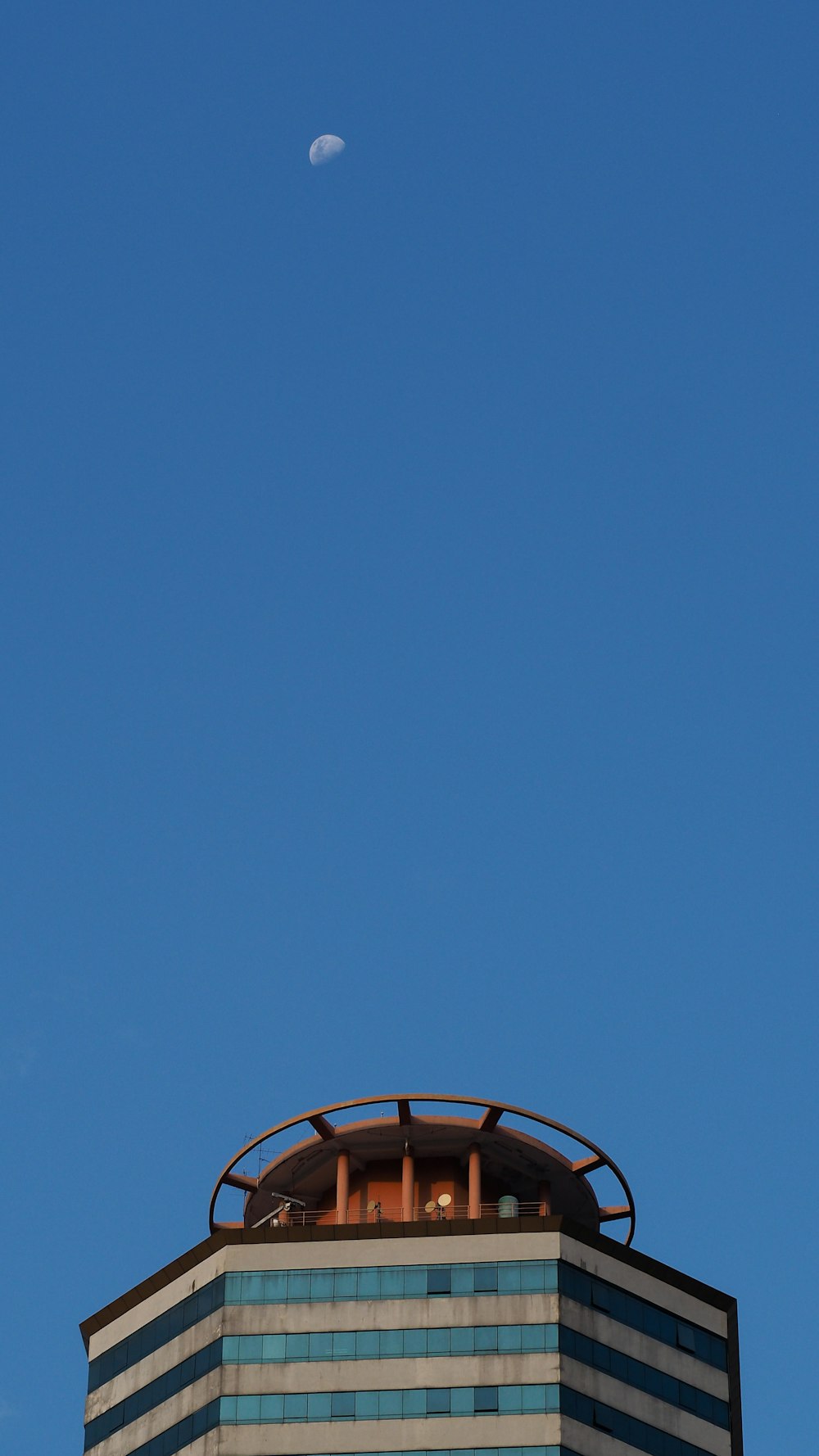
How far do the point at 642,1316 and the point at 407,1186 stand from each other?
41.5 ft

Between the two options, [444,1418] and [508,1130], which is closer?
[444,1418]

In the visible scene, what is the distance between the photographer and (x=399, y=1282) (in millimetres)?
140625

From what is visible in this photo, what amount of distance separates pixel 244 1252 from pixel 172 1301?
14.7 feet

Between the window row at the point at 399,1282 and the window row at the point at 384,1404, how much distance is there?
14.5 feet

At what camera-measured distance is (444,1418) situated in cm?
13725

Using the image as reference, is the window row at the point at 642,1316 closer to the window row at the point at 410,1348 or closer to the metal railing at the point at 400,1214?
the window row at the point at 410,1348

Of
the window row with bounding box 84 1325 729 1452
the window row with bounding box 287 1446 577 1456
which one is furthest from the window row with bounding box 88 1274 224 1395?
the window row with bounding box 287 1446 577 1456

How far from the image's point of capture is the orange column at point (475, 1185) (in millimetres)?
145625

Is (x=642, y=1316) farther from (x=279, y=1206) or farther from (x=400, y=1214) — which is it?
(x=279, y=1206)

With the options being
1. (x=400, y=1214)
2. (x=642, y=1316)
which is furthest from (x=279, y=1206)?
(x=642, y=1316)

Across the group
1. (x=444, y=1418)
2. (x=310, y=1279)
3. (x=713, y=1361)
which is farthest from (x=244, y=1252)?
(x=713, y=1361)

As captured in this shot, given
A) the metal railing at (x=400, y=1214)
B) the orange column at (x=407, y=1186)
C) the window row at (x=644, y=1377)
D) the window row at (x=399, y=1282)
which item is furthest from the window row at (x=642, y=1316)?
the orange column at (x=407, y=1186)

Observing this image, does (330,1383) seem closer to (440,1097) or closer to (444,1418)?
(444,1418)

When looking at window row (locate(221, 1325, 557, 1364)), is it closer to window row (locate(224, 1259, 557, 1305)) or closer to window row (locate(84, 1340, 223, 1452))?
window row (locate(84, 1340, 223, 1452))
